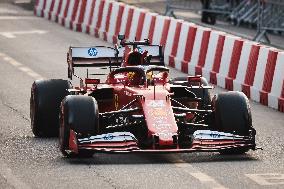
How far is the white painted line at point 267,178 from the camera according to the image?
13570 mm

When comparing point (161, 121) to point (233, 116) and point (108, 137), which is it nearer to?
point (108, 137)

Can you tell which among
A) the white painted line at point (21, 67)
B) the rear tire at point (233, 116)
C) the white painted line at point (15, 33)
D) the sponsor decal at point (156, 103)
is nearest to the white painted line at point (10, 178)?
the sponsor decal at point (156, 103)

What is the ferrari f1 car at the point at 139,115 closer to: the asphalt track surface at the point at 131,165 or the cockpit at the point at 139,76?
the cockpit at the point at 139,76

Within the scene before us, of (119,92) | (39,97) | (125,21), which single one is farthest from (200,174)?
(125,21)

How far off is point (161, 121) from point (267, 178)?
5.35ft

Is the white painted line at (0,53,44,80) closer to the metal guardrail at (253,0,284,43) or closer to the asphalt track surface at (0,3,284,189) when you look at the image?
Answer: the asphalt track surface at (0,3,284,189)

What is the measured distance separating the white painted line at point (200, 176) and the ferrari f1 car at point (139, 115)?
201 millimetres

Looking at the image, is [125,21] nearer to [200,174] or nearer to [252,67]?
[252,67]

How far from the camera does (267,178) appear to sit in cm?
1390

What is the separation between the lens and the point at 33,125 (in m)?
17.1

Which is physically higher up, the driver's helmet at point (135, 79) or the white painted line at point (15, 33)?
the driver's helmet at point (135, 79)

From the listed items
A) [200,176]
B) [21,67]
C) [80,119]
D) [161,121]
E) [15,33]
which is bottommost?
[15,33]

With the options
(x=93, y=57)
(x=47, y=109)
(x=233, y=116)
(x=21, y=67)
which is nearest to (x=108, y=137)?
(x=233, y=116)

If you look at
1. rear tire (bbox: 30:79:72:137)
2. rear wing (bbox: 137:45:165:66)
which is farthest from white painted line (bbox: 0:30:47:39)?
rear tire (bbox: 30:79:72:137)
